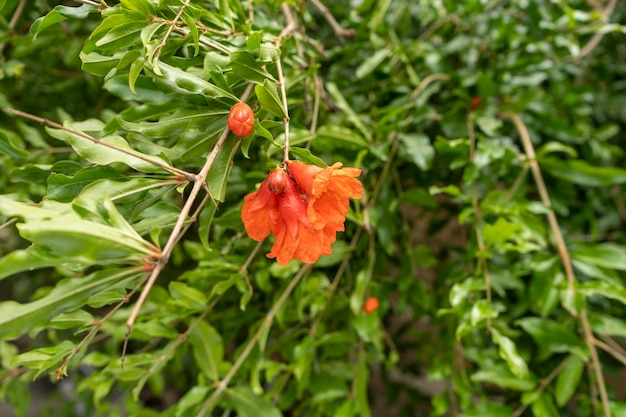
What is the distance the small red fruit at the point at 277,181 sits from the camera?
1.15ft

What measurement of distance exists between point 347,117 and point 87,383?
56cm

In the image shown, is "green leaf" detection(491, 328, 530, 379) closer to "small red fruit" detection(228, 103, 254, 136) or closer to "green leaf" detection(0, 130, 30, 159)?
"small red fruit" detection(228, 103, 254, 136)

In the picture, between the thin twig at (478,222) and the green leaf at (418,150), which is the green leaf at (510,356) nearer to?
the thin twig at (478,222)

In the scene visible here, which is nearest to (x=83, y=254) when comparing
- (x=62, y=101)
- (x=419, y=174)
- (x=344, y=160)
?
(x=344, y=160)

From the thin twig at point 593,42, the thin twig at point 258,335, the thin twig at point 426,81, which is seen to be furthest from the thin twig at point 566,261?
the thin twig at point 258,335

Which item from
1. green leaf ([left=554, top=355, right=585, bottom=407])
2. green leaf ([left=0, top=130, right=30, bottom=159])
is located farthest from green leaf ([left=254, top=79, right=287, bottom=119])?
green leaf ([left=554, top=355, right=585, bottom=407])

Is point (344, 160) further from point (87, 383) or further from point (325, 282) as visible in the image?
point (87, 383)

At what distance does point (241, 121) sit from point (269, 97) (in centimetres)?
4

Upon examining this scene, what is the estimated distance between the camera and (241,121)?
0.35 m

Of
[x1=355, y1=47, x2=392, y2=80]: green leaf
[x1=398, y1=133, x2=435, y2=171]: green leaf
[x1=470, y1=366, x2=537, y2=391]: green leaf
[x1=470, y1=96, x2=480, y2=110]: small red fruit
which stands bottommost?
[x1=470, y1=366, x2=537, y2=391]: green leaf

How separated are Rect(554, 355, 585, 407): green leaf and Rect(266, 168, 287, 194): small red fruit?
1.97 ft

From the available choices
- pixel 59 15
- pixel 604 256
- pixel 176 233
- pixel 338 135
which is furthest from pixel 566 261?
pixel 59 15

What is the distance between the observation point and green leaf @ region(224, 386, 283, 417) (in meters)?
0.62

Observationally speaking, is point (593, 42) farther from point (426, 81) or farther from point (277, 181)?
point (277, 181)
